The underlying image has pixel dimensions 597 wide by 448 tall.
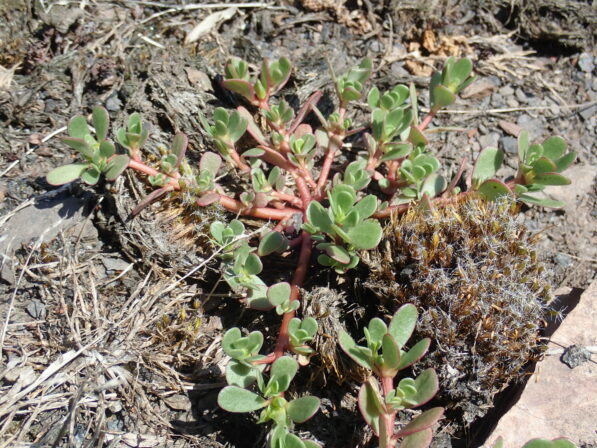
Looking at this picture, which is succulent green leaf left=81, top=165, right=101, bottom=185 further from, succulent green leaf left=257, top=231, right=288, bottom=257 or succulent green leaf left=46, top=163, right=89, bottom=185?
succulent green leaf left=257, top=231, right=288, bottom=257

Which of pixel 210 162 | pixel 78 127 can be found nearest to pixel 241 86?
pixel 210 162

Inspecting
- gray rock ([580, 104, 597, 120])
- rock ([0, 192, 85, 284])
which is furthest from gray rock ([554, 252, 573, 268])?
rock ([0, 192, 85, 284])

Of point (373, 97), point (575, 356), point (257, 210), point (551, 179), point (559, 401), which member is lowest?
point (559, 401)

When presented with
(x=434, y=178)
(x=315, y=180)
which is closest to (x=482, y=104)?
(x=434, y=178)

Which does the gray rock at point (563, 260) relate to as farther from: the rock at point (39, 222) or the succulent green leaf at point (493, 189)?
the rock at point (39, 222)

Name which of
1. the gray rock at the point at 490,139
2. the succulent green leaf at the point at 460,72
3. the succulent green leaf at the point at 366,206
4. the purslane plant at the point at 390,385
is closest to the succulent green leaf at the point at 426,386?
the purslane plant at the point at 390,385

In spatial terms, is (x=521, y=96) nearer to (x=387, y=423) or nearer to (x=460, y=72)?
(x=460, y=72)

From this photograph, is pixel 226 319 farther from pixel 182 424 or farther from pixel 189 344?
pixel 182 424
